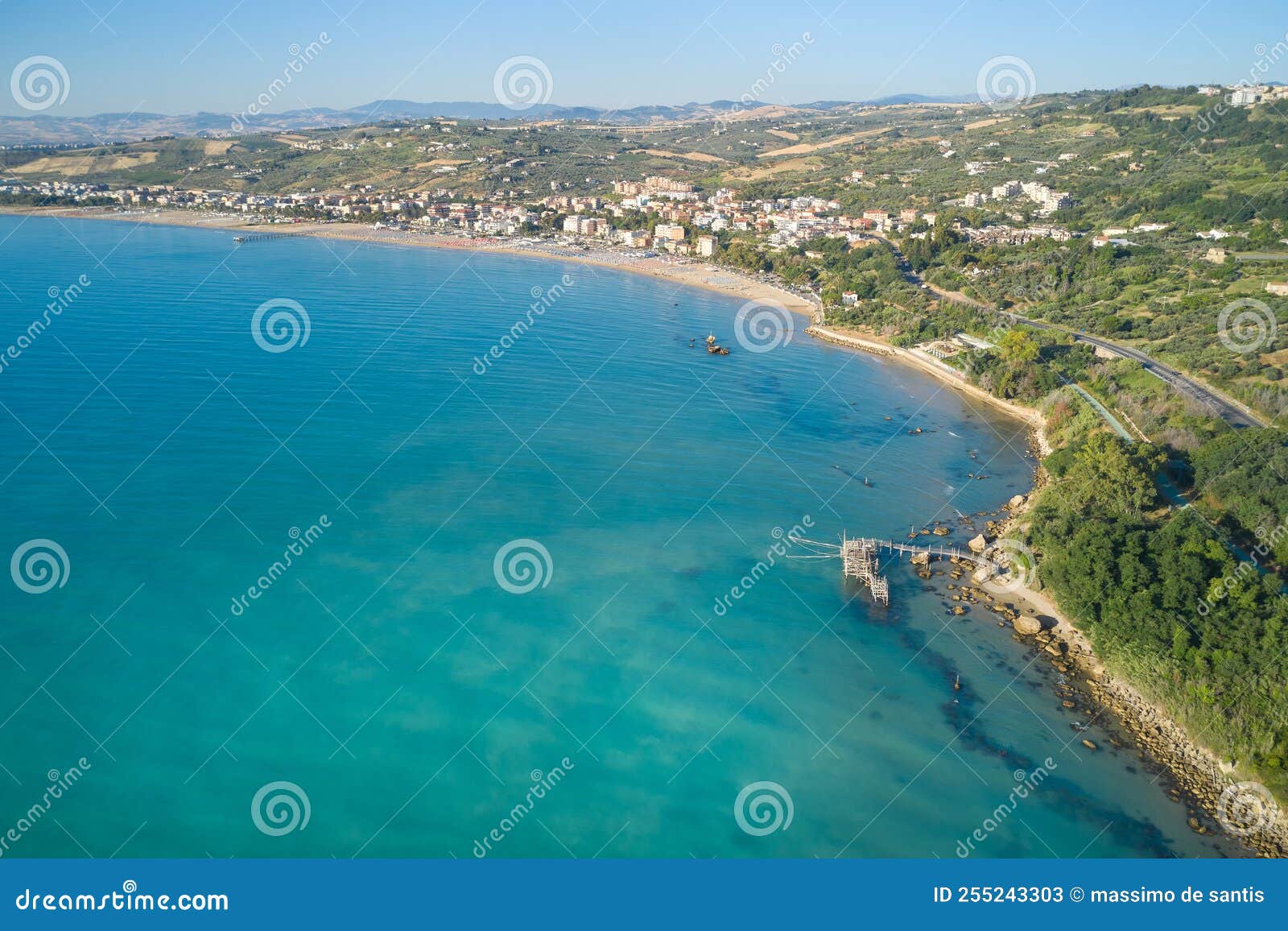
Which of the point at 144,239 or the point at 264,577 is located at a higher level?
the point at 144,239

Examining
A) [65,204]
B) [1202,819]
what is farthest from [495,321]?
[65,204]

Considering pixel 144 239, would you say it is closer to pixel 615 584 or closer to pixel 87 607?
pixel 87 607

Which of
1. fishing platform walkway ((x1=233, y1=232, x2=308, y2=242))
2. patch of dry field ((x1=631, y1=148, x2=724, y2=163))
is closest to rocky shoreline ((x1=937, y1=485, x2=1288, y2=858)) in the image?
fishing platform walkway ((x1=233, y1=232, x2=308, y2=242))

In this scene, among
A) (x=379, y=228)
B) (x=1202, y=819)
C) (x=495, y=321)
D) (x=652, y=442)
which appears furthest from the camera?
(x=379, y=228)

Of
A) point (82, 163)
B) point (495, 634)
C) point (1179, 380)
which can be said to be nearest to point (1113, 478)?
point (1179, 380)

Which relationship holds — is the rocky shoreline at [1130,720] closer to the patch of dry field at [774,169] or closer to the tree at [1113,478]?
the tree at [1113,478]

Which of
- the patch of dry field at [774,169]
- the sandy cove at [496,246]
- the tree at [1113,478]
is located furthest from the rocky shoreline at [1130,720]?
the patch of dry field at [774,169]

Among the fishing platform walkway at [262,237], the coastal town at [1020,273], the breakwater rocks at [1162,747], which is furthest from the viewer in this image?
the fishing platform walkway at [262,237]
